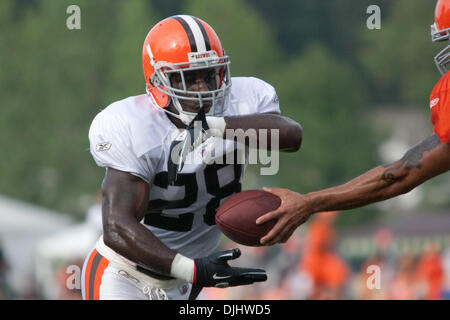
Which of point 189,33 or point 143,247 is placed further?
point 189,33

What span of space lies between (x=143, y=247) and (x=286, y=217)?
2.11ft

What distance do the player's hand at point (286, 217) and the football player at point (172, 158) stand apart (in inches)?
7.1

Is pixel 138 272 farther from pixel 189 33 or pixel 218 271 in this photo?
pixel 189 33

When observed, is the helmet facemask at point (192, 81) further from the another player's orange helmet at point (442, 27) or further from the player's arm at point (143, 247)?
the another player's orange helmet at point (442, 27)

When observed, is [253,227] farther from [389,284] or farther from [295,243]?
[295,243]

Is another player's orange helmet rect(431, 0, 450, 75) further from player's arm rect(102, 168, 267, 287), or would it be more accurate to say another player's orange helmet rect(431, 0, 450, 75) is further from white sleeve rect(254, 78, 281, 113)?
player's arm rect(102, 168, 267, 287)

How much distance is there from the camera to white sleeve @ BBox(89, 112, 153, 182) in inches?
156

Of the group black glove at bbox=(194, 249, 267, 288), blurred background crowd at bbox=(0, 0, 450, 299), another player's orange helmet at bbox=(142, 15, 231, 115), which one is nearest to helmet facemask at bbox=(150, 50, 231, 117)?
another player's orange helmet at bbox=(142, 15, 231, 115)

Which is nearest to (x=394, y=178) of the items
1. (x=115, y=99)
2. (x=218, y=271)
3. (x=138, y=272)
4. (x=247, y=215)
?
(x=247, y=215)

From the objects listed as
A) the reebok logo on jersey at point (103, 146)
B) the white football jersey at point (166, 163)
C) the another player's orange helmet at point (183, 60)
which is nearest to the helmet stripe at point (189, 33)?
the another player's orange helmet at point (183, 60)

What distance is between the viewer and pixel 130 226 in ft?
12.6

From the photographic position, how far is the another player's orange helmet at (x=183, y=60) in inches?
163
